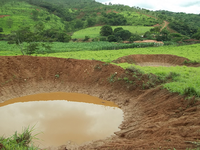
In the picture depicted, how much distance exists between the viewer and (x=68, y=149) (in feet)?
23.9

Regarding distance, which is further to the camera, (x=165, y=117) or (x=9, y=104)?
(x=9, y=104)

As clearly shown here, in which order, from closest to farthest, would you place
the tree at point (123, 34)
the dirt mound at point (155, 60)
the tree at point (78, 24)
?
the dirt mound at point (155, 60), the tree at point (123, 34), the tree at point (78, 24)

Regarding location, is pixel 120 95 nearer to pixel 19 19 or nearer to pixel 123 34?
pixel 123 34

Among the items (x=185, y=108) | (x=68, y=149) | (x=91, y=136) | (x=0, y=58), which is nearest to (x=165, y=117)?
(x=185, y=108)

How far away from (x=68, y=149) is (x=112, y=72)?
8.02 metres

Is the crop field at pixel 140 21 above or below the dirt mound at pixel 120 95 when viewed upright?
above

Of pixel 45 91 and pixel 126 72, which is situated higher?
pixel 126 72

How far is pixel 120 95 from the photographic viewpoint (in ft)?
40.7

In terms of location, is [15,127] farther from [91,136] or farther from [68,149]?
[91,136]

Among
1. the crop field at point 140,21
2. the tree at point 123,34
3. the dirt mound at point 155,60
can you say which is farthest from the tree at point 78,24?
the dirt mound at point 155,60

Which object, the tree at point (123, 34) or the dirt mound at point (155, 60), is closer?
the dirt mound at point (155, 60)

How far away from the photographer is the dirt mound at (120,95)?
20.6ft

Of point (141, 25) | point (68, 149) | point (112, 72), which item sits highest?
point (141, 25)

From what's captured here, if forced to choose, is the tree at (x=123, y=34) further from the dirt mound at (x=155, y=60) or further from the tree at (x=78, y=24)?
the tree at (x=78, y=24)
